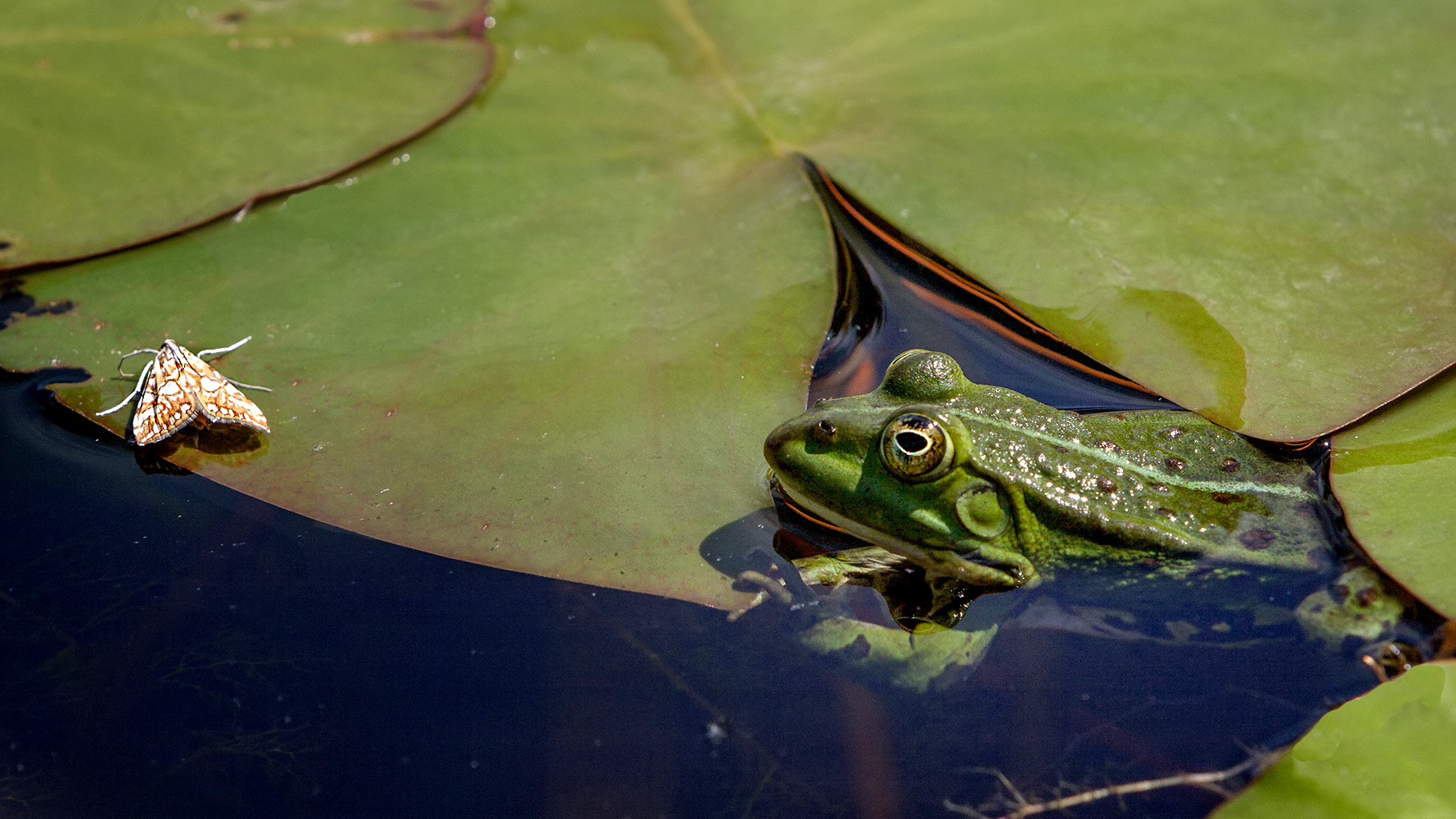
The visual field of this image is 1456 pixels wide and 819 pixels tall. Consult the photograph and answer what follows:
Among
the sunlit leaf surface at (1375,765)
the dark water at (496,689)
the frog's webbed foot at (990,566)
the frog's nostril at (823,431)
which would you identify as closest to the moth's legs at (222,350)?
the dark water at (496,689)

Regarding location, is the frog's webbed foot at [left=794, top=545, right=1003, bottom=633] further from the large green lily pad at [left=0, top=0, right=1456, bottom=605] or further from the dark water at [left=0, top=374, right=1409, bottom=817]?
the large green lily pad at [left=0, top=0, right=1456, bottom=605]

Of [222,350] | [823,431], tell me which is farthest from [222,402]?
[823,431]

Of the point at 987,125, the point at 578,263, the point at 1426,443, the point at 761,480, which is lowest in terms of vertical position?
the point at 761,480

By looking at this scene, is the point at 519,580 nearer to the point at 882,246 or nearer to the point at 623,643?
the point at 623,643

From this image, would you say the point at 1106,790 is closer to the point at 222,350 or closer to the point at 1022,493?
the point at 1022,493

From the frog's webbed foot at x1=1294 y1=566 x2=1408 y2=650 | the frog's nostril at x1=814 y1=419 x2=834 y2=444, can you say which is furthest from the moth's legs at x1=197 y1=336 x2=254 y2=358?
the frog's webbed foot at x1=1294 y1=566 x2=1408 y2=650

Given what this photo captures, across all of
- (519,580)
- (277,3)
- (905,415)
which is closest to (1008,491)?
(905,415)

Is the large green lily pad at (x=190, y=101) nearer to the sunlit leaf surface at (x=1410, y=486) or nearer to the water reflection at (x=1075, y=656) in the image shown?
the water reflection at (x=1075, y=656)
